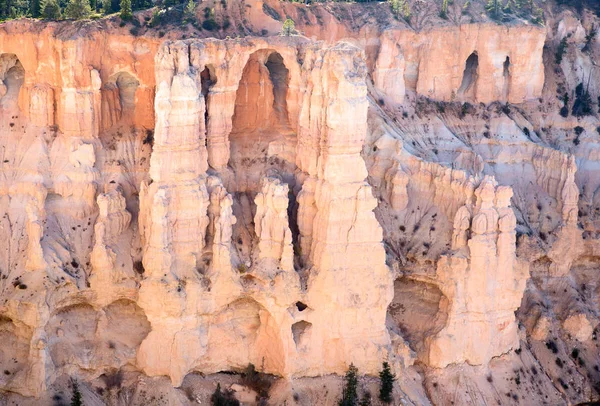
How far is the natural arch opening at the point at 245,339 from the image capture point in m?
60.7

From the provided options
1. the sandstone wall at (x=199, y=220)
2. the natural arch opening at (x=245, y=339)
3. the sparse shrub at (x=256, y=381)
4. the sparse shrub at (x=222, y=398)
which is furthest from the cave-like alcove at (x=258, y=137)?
the sparse shrub at (x=222, y=398)

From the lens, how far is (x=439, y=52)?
74.6 metres

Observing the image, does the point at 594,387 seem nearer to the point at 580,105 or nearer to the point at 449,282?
the point at 449,282

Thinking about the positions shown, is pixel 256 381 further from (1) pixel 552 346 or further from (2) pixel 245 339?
(1) pixel 552 346

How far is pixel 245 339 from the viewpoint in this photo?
61.5 metres

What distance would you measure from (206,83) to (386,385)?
54.4 ft

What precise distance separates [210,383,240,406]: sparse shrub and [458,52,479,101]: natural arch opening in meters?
25.5

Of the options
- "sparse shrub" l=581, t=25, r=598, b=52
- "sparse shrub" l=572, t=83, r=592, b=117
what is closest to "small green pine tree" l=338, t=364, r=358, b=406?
"sparse shrub" l=572, t=83, r=592, b=117

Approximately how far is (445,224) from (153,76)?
53.7 feet

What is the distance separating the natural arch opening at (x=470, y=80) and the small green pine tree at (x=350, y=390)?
22279 mm

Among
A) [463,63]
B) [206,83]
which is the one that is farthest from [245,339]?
[463,63]

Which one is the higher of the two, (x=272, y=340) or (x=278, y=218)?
(x=278, y=218)

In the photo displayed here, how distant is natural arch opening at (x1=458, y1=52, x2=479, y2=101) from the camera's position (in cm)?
7644

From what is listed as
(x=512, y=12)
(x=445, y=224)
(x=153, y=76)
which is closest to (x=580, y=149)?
(x=512, y=12)
